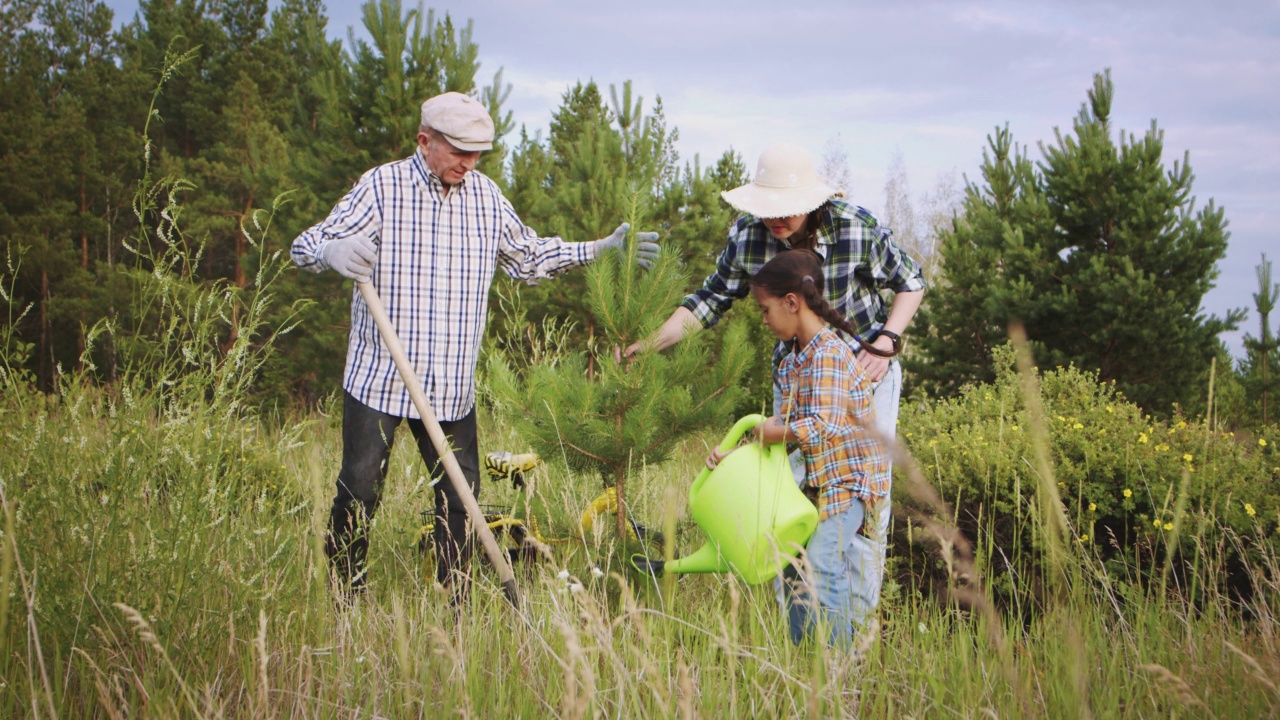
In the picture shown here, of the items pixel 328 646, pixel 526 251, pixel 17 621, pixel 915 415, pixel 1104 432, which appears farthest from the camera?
pixel 915 415

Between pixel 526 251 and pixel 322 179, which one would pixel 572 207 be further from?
pixel 526 251

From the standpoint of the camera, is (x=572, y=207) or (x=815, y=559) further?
(x=572, y=207)

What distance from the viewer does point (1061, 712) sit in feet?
5.78

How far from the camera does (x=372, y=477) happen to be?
118 inches

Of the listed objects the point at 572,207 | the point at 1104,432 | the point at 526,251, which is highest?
the point at 572,207

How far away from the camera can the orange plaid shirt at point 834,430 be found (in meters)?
2.44

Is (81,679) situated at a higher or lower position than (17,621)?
lower

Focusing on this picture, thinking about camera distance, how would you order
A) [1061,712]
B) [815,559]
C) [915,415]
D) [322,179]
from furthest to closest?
[322,179] < [915,415] < [815,559] < [1061,712]

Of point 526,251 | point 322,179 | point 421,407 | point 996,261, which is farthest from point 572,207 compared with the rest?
point 421,407

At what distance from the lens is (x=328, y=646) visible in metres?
2.23

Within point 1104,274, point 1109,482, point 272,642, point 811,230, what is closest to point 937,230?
point 1104,274

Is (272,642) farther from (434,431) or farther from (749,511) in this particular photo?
(749,511)

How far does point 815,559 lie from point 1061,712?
810 millimetres

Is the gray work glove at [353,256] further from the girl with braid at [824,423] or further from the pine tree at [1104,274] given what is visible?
the pine tree at [1104,274]
